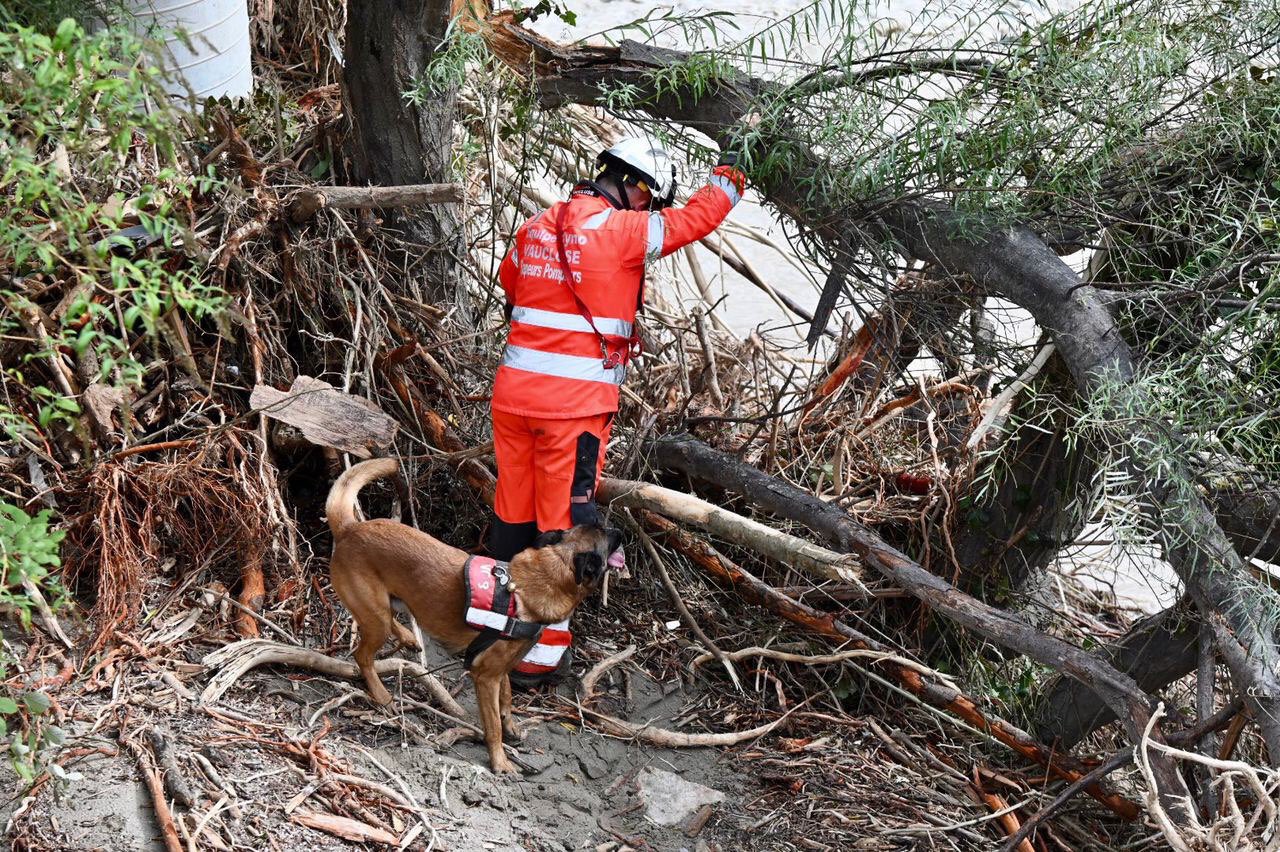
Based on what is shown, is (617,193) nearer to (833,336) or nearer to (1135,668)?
(833,336)

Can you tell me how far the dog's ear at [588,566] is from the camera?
4309 millimetres

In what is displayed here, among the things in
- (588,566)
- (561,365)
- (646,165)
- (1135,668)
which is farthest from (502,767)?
(1135,668)

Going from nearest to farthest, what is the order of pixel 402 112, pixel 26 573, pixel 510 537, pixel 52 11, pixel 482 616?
pixel 26 573 → pixel 52 11 → pixel 482 616 → pixel 510 537 → pixel 402 112

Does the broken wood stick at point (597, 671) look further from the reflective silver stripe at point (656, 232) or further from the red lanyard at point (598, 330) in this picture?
the reflective silver stripe at point (656, 232)

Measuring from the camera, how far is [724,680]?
17.4 ft

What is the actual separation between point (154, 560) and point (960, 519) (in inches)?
143

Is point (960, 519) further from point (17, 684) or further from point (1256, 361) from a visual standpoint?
point (17, 684)

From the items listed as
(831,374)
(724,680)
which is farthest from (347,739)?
(831,374)

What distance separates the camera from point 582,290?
4.59 metres

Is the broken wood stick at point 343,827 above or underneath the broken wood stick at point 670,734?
above

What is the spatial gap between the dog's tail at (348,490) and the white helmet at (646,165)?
1.62 metres

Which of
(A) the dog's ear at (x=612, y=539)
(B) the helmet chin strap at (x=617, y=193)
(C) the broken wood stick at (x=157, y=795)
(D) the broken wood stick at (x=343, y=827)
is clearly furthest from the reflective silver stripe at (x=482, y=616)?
(B) the helmet chin strap at (x=617, y=193)

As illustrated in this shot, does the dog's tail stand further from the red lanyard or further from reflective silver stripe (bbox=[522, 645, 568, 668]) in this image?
the red lanyard

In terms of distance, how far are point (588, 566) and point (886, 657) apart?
141cm
